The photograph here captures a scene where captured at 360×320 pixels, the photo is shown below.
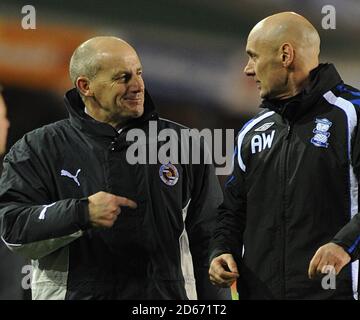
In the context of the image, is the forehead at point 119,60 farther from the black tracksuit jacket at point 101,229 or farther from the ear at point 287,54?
the ear at point 287,54

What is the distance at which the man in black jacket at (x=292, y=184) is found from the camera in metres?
1.63

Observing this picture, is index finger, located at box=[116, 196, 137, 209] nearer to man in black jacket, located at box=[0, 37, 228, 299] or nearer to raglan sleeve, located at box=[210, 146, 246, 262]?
man in black jacket, located at box=[0, 37, 228, 299]

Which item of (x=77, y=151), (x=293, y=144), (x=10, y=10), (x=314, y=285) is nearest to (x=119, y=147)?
(x=77, y=151)

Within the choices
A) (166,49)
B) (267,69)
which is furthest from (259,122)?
(166,49)

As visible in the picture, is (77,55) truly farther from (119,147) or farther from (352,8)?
(352,8)

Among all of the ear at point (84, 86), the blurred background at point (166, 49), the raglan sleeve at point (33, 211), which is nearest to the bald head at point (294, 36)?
the ear at point (84, 86)

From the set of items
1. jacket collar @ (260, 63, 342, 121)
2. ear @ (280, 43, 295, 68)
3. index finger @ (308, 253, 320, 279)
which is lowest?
index finger @ (308, 253, 320, 279)

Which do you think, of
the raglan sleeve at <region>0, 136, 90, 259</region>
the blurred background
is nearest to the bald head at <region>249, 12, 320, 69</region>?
the raglan sleeve at <region>0, 136, 90, 259</region>

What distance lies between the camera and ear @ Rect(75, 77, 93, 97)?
1.97 m

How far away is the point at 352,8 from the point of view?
2.81 m

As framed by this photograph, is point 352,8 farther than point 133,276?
Yes

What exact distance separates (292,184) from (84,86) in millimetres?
651
